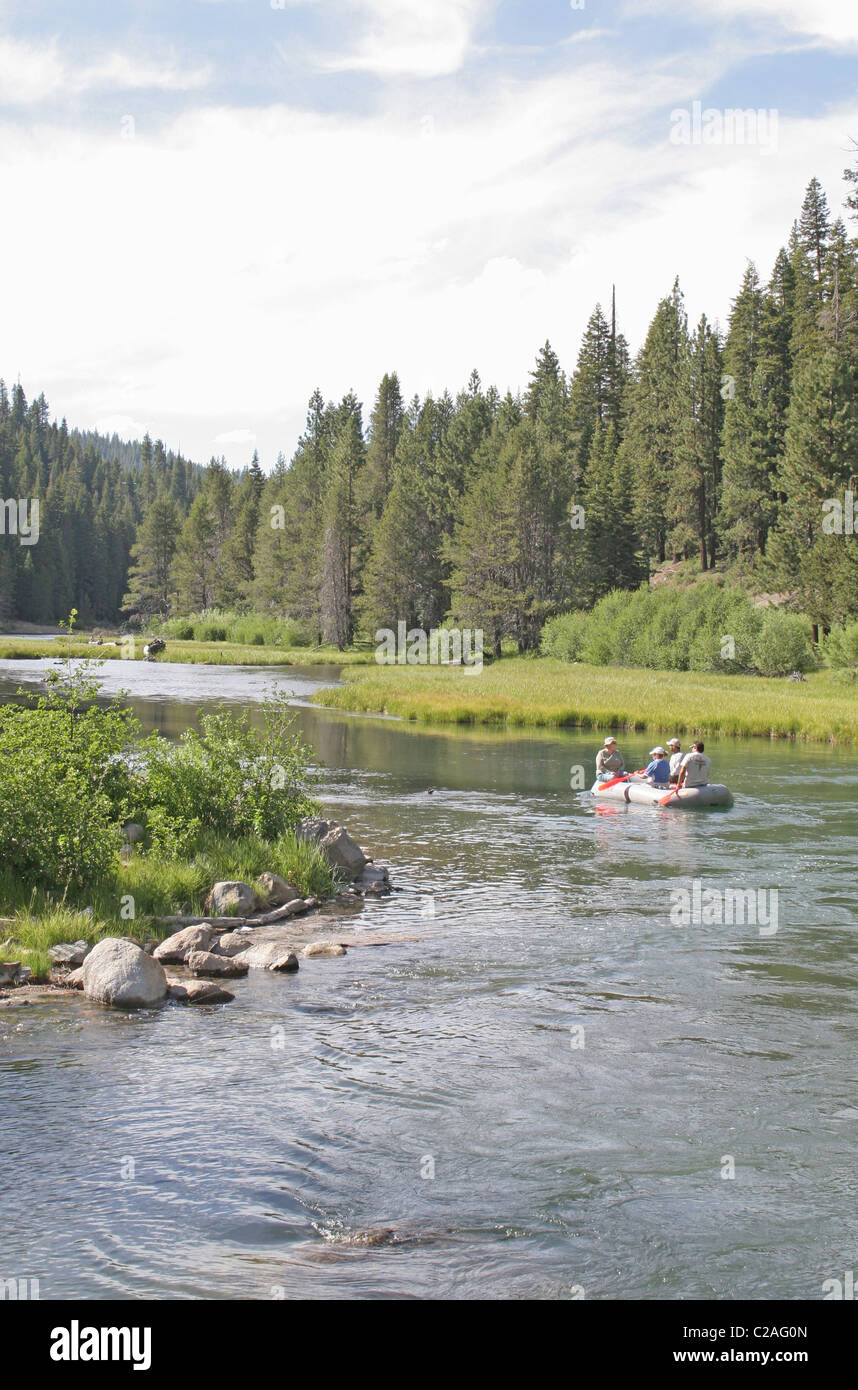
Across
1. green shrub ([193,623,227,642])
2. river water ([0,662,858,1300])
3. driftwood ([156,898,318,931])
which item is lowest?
river water ([0,662,858,1300])

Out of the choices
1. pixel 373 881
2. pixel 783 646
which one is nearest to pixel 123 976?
pixel 373 881

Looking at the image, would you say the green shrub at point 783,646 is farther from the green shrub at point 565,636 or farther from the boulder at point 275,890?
the boulder at point 275,890

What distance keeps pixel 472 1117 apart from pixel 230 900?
7188 millimetres

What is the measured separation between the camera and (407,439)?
352ft

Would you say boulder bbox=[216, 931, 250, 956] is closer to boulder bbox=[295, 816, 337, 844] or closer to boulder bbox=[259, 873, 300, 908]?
boulder bbox=[259, 873, 300, 908]

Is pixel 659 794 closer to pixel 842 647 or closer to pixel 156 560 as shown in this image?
pixel 842 647

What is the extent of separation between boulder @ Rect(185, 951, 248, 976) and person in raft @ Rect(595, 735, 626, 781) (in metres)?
15.6

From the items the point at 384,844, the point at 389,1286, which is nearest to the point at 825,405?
the point at 384,844

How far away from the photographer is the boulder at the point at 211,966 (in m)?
13.8

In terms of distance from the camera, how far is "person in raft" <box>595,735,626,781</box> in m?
28.1

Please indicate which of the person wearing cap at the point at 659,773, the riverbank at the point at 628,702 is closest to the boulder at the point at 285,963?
the person wearing cap at the point at 659,773

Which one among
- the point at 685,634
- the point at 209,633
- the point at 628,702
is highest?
the point at 209,633

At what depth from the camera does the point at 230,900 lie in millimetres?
16172

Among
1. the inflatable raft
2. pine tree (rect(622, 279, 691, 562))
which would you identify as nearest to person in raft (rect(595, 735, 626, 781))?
the inflatable raft
